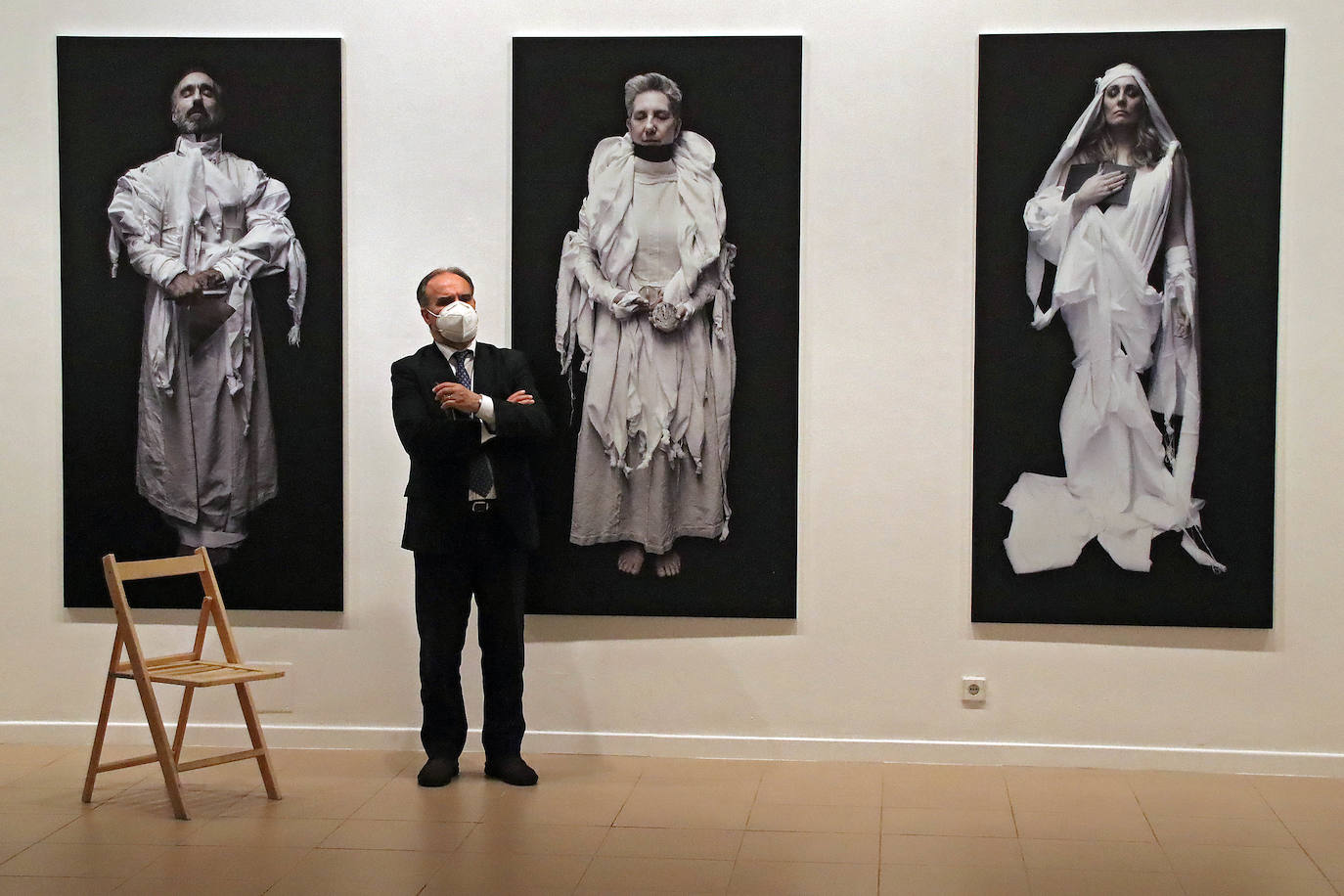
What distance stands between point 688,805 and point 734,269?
1820mm

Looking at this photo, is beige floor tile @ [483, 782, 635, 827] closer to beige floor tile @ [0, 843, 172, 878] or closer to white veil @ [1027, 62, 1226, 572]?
beige floor tile @ [0, 843, 172, 878]

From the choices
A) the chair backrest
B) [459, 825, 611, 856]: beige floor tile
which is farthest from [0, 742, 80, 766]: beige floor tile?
[459, 825, 611, 856]: beige floor tile

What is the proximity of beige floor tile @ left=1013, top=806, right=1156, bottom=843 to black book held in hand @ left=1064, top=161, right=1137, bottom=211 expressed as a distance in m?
2.00

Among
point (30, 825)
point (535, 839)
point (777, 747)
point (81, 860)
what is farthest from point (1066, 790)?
point (30, 825)

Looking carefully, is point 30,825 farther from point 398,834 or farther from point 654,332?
point 654,332

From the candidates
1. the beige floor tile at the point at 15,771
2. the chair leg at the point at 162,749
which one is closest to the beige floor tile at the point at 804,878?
the chair leg at the point at 162,749

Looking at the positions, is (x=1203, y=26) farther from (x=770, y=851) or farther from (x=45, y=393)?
(x=45, y=393)

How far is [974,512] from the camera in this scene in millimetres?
4531

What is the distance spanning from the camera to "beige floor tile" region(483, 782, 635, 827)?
3.93m

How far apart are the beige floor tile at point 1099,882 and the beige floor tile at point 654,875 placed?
818mm

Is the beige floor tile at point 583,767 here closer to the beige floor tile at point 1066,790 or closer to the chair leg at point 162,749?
the chair leg at point 162,749

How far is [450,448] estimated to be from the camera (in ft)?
13.7

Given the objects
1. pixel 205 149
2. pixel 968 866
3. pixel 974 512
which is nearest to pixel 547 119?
pixel 205 149

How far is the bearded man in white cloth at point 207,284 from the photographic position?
4699 millimetres
